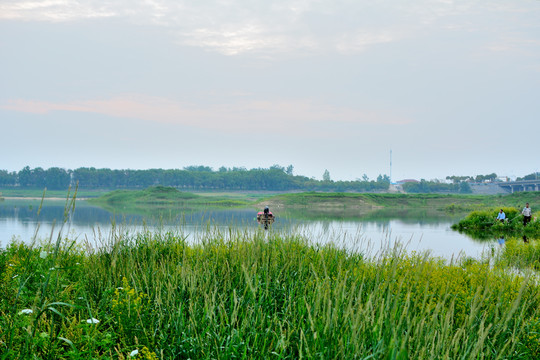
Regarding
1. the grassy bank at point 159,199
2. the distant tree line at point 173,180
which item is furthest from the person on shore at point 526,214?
the distant tree line at point 173,180

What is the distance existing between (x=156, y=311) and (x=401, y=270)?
5107 mm

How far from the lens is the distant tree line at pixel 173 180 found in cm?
11769

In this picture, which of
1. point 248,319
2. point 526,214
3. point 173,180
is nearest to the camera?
point 248,319

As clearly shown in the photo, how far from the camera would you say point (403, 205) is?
285 feet

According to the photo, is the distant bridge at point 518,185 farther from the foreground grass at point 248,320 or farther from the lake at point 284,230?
the foreground grass at point 248,320

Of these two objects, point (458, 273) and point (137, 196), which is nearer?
point (458, 273)

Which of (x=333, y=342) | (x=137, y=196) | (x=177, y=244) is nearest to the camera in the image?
(x=333, y=342)

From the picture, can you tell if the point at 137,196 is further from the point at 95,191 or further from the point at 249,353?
the point at 249,353

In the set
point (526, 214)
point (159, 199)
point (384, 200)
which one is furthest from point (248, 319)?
point (159, 199)

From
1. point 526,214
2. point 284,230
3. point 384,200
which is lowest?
point 384,200

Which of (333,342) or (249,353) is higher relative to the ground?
(333,342)

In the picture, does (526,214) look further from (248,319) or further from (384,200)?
(384,200)

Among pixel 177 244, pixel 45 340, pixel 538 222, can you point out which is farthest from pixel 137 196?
pixel 45 340

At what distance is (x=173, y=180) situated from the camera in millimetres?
132250
